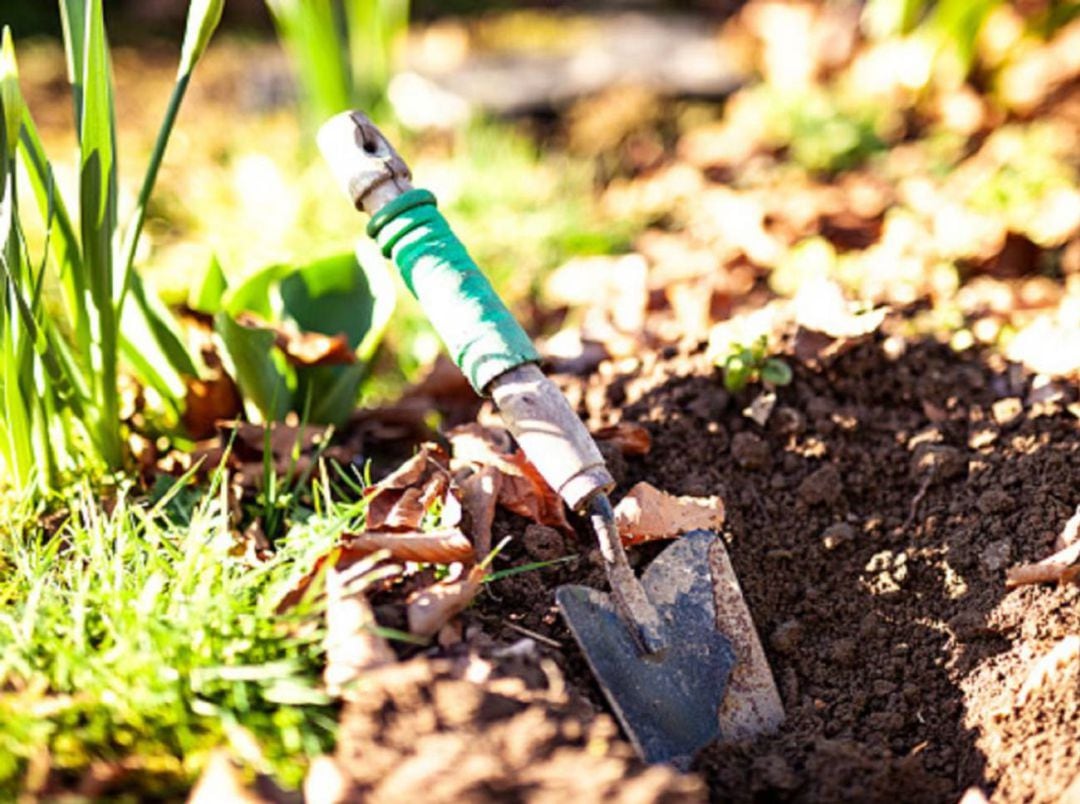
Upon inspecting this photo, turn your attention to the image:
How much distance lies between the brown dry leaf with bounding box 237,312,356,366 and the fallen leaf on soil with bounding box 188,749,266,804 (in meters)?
0.85

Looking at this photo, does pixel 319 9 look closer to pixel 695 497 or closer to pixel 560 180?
pixel 560 180

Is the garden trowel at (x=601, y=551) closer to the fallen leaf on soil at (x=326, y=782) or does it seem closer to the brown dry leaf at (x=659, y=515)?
the brown dry leaf at (x=659, y=515)

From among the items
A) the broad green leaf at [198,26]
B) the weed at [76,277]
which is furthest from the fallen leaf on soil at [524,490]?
the broad green leaf at [198,26]

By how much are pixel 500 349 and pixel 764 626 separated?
1.79ft

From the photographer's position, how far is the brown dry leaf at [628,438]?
1.93 meters

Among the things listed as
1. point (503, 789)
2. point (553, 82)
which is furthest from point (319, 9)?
point (503, 789)

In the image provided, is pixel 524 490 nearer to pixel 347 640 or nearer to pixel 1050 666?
pixel 347 640

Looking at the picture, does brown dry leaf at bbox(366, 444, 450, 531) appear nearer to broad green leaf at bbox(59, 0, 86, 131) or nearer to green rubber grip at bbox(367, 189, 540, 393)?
green rubber grip at bbox(367, 189, 540, 393)

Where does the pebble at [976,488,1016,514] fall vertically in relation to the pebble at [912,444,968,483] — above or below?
below

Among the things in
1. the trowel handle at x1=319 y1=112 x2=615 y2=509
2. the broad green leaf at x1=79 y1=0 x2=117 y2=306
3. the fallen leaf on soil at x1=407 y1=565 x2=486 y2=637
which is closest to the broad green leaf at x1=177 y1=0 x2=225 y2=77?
the broad green leaf at x1=79 y1=0 x2=117 y2=306

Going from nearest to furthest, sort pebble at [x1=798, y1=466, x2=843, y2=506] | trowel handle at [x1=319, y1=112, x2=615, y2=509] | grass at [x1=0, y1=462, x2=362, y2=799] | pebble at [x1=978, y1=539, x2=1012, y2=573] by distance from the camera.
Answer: grass at [x1=0, y1=462, x2=362, y2=799]
trowel handle at [x1=319, y1=112, x2=615, y2=509]
pebble at [x1=978, y1=539, x2=1012, y2=573]
pebble at [x1=798, y1=466, x2=843, y2=506]

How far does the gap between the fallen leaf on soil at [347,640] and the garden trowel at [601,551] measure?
0.84 feet

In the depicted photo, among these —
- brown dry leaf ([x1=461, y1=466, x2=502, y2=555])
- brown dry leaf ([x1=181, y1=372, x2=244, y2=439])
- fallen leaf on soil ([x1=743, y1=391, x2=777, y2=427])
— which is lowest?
brown dry leaf ([x1=461, y1=466, x2=502, y2=555])

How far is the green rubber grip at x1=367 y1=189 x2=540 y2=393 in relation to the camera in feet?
5.30
